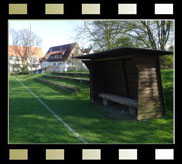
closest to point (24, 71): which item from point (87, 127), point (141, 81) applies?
point (87, 127)

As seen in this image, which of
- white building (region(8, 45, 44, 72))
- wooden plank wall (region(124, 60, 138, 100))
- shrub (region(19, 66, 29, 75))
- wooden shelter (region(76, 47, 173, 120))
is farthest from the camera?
shrub (region(19, 66, 29, 75))

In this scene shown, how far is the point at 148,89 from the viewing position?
232 inches

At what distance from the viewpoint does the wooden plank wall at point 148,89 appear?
18.8 feet

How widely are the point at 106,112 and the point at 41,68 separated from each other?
20960 mm

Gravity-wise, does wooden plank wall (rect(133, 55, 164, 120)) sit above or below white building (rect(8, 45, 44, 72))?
below

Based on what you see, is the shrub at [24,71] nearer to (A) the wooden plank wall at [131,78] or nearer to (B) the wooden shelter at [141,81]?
(B) the wooden shelter at [141,81]

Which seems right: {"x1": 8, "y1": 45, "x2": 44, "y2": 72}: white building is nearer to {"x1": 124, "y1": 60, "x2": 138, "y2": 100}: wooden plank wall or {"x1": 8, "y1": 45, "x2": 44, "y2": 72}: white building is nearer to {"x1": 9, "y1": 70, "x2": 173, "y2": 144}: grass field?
{"x1": 9, "y1": 70, "x2": 173, "y2": 144}: grass field

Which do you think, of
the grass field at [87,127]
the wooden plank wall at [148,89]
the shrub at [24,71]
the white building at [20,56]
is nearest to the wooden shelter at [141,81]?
the wooden plank wall at [148,89]

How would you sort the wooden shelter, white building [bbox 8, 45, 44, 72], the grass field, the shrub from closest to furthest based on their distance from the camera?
the grass field
the wooden shelter
white building [bbox 8, 45, 44, 72]
the shrub

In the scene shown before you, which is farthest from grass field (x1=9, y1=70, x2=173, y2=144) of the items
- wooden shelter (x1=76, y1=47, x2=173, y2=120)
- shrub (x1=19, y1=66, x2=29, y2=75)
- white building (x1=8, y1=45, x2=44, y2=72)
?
shrub (x1=19, y1=66, x2=29, y2=75)

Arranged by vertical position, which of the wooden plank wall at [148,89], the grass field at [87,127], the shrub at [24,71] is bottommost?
the grass field at [87,127]

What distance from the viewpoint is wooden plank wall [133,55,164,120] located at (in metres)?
5.74

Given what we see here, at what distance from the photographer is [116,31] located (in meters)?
10.4

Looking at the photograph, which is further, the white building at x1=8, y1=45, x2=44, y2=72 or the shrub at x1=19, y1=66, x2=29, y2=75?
the shrub at x1=19, y1=66, x2=29, y2=75
